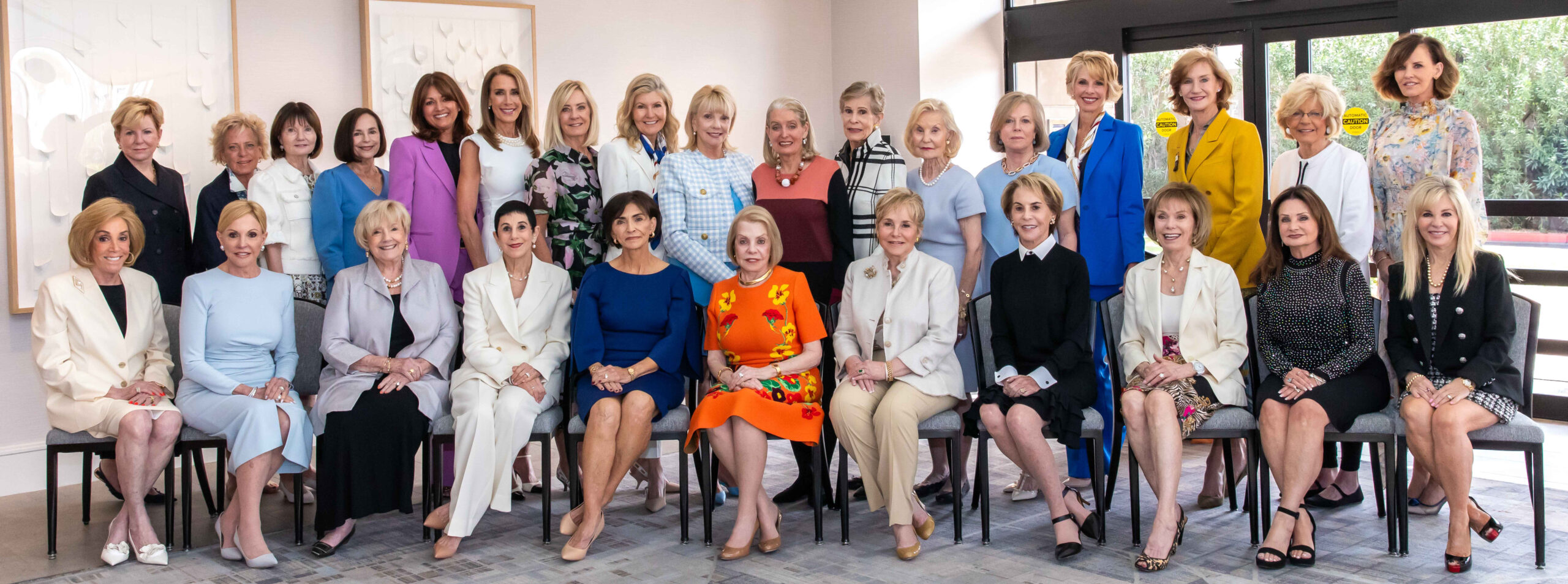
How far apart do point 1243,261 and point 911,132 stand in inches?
49.3

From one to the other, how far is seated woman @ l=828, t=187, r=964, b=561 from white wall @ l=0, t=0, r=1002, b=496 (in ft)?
8.98

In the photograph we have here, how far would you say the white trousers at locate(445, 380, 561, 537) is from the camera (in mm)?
3572

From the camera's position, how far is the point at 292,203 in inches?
165

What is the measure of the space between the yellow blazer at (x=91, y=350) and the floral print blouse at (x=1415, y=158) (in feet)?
13.5

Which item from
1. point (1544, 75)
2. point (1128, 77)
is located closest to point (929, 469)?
point (1128, 77)

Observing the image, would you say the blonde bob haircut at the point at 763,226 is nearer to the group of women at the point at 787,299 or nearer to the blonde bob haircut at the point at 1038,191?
the group of women at the point at 787,299

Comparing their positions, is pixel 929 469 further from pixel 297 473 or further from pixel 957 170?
pixel 297 473

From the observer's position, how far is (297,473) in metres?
3.65

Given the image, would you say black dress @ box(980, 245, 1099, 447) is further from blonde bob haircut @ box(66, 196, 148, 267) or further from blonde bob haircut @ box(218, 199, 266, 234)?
blonde bob haircut @ box(66, 196, 148, 267)

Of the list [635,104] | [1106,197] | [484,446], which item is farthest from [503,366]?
[1106,197]

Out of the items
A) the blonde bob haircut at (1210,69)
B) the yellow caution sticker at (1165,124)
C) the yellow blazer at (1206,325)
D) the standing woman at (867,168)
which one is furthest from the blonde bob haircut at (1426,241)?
the yellow caution sticker at (1165,124)

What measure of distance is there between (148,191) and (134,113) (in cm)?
29

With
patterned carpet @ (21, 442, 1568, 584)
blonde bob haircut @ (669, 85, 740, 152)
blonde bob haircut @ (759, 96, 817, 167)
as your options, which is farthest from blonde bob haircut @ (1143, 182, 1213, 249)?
blonde bob haircut @ (669, 85, 740, 152)

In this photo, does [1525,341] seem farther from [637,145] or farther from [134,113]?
[134,113]
